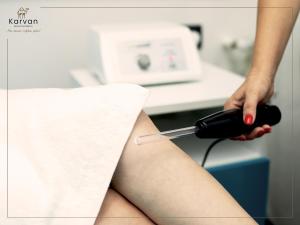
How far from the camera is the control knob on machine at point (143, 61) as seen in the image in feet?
3.35

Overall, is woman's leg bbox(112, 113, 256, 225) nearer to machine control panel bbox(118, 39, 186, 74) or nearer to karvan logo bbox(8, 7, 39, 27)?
karvan logo bbox(8, 7, 39, 27)

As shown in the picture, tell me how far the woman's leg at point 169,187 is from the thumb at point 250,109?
0.36 feet

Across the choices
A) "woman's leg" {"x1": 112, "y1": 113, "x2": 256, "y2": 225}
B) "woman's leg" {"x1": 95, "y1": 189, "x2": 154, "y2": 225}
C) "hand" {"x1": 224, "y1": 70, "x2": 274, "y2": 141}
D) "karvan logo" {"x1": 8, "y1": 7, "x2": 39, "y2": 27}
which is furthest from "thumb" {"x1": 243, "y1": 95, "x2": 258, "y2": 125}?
"karvan logo" {"x1": 8, "y1": 7, "x2": 39, "y2": 27}

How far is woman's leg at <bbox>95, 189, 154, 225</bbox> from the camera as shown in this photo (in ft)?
1.86

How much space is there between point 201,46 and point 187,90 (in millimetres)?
437

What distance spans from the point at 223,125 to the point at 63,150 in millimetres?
231

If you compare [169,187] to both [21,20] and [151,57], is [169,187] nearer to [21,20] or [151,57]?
[21,20]

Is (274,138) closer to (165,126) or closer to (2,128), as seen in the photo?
(165,126)

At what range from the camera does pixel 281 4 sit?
66 cm

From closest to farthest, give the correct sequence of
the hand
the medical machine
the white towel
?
the white towel < the hand < the medical machine

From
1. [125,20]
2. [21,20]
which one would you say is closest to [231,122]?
[21,20]

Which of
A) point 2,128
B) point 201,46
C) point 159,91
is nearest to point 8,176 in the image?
point 2,128

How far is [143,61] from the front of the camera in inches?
40.3

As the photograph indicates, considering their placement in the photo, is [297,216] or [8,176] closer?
[8,176]
